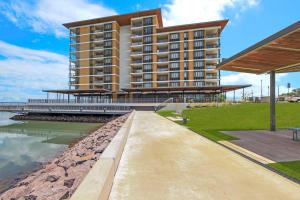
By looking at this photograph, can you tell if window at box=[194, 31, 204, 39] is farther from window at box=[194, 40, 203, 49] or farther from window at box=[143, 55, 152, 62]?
window at box=[143, 55, 152, 62]

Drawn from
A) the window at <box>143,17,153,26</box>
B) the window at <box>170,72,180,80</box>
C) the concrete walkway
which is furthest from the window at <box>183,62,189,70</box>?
the concrete walkway

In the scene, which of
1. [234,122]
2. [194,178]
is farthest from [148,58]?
[194,178]

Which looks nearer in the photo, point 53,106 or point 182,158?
point 182,158

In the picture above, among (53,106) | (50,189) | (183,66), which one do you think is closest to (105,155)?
(50,189)

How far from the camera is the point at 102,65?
6303 cm

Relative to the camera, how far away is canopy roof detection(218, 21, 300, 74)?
6817 millimetres

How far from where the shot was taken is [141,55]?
2372 inches

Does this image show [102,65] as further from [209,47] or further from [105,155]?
[105,155]

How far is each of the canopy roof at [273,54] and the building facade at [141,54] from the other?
40712 mm

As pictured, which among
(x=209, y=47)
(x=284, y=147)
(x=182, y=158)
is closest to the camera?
(x=182, y=158)

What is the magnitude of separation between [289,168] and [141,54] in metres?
57.2

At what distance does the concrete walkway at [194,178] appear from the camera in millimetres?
3982

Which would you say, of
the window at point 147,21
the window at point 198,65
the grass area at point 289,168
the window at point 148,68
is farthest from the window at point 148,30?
the grass area at point 289,168

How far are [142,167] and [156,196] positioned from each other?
1.67m
